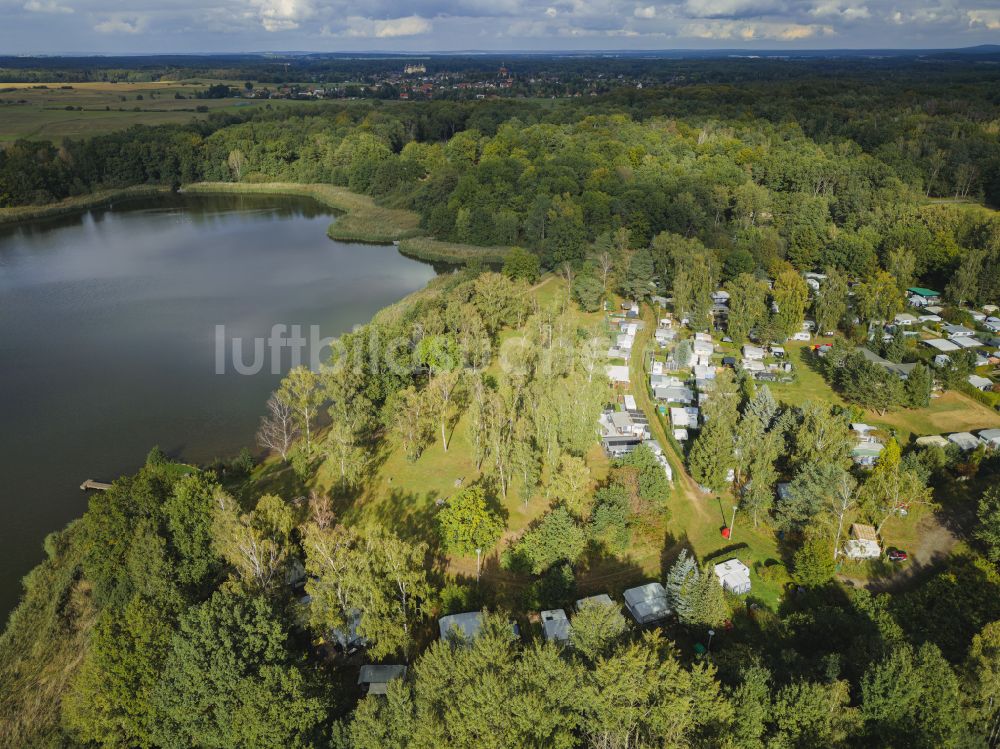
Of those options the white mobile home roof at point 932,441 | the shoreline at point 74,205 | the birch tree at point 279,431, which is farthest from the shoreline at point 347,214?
the white mobile home roof at point 932,441

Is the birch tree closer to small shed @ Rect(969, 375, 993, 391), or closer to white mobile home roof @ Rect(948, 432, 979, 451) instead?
white mobile home roof @ Rect(948, 432, 979, 451)

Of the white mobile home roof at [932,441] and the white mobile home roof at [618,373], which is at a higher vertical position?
the white mobile home roof at [618,373]

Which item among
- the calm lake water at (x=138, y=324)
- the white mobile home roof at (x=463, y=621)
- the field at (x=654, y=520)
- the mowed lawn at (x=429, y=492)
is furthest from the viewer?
the calm lake water at (x=138, y=324)

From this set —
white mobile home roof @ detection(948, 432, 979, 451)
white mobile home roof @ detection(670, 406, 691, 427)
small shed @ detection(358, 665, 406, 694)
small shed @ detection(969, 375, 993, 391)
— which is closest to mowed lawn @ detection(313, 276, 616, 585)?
white mobile home roof @ detection(670, 406, 691, 427)

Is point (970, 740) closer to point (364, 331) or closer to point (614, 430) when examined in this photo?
point (614, 430)

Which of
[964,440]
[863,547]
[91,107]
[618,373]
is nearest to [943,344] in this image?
[964,440]

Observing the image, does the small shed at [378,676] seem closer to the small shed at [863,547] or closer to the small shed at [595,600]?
the small shed at [595,600]

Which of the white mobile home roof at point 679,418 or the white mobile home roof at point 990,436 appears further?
the white mobile home roof at point 679,418
